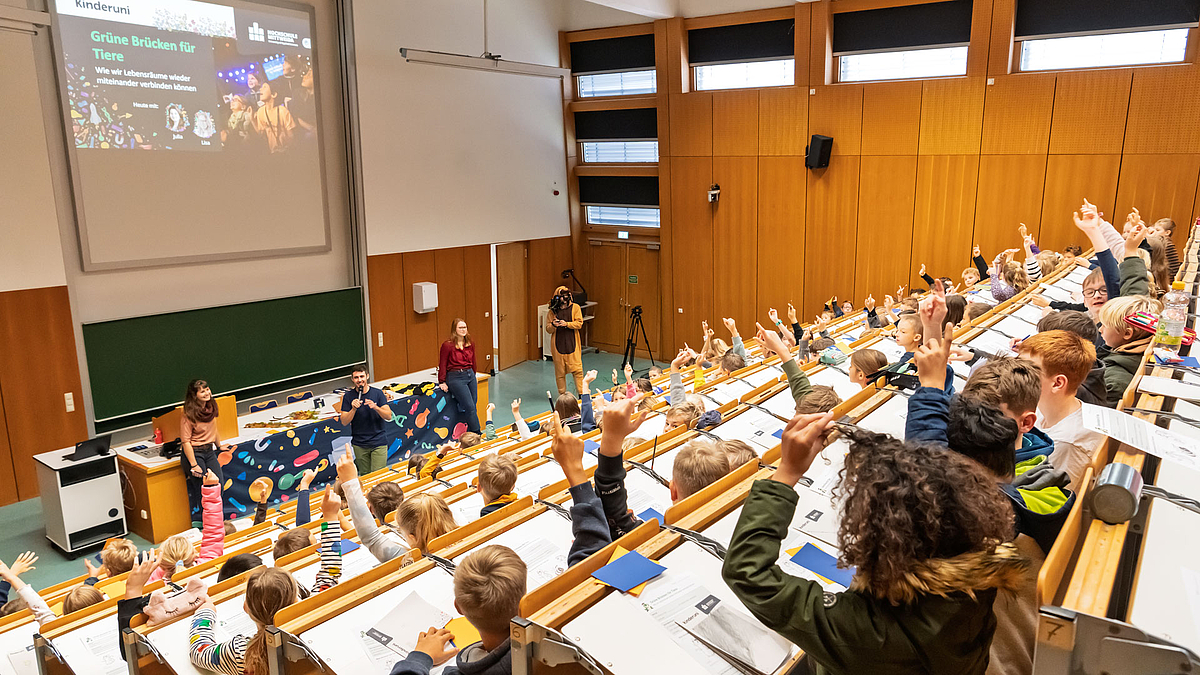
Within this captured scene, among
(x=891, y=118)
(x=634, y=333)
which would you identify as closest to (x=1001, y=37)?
(x=891, y=118)

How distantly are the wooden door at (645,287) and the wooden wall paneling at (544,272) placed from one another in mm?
567

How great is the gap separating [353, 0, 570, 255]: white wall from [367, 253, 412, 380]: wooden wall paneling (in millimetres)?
255

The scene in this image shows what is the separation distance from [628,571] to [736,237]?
10431mm

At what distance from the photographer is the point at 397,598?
2684mm

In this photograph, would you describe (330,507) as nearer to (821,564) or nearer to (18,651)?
(18,651)

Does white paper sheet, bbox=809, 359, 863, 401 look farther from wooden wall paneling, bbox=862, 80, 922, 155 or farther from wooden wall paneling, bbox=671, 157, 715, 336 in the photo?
wooden wall paneling, bbox=671, 157, 715, 336

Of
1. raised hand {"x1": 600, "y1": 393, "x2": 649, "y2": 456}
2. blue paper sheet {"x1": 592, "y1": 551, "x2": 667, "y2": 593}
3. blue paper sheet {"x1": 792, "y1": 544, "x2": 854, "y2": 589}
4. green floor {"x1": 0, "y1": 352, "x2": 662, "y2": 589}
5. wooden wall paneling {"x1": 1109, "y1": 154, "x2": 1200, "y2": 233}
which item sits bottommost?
green floor {"x1": 0, "y1": 352, "x2": 662, "y2": 589}

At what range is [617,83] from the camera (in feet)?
42.4

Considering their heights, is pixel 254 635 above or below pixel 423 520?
below

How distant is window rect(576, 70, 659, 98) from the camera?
12.6 meters

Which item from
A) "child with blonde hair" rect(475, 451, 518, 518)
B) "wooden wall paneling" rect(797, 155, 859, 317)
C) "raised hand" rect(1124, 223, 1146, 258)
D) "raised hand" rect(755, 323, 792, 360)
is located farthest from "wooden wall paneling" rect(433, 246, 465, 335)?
"raised hand" rect(755, 323, 792, 360)

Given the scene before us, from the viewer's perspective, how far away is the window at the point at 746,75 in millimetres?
11281

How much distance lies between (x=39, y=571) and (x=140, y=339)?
2.76m

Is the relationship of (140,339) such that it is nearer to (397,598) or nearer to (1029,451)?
(397,598)
